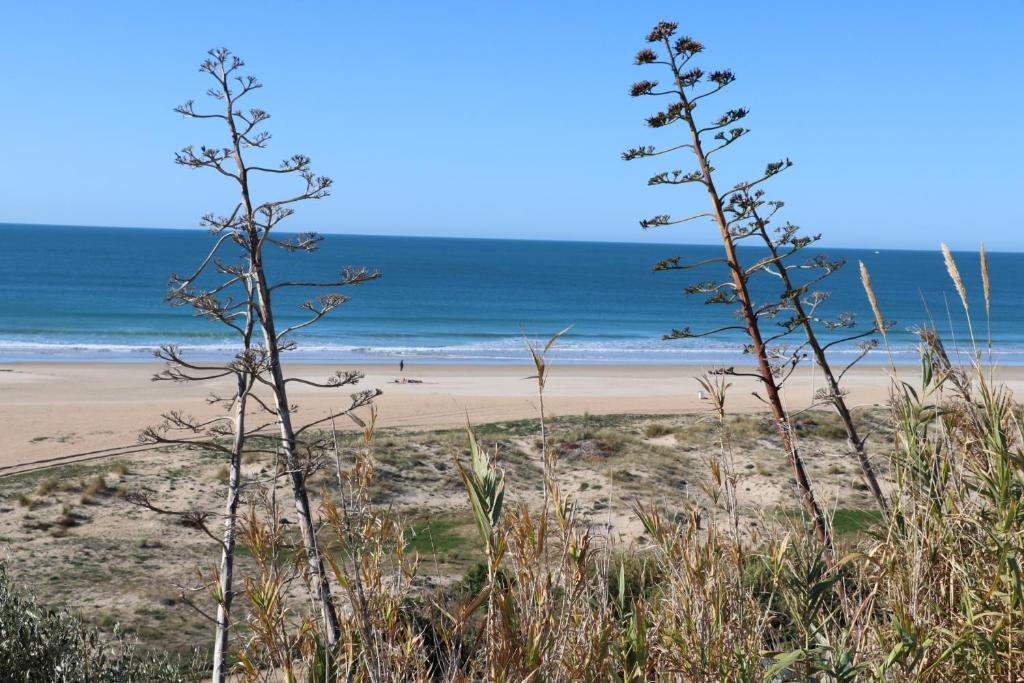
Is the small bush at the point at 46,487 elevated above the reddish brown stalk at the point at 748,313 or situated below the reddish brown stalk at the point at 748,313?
below

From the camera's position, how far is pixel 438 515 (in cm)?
1460

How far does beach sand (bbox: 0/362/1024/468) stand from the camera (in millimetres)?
23281

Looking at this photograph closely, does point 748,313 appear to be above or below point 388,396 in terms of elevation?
above

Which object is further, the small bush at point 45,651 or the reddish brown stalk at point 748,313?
the small bush at point 45,651

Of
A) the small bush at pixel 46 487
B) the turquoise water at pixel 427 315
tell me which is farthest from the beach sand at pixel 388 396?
the small bush at pixel 46 487

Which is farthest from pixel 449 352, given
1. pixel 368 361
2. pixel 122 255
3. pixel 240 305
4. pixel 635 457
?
pixel 122 255

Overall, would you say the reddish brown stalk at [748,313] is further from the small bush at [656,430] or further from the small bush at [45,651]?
the small bush at [656,430]

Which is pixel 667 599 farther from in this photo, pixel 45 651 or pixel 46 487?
pixel 46 487

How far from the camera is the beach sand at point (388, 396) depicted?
23.3 m

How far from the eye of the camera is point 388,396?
2953 cm

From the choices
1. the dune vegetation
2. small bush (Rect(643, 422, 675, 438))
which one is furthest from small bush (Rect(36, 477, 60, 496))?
small bush (Rect(643, 422, 675, 438))

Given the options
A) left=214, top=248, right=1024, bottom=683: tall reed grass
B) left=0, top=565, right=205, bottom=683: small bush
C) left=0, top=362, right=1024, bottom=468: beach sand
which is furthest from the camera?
left=0, top=362, right=1024, bottom=468: beach sand

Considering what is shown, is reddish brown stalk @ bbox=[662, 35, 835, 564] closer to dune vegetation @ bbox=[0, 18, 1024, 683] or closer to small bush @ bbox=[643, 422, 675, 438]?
dune vegetation @ bbox=[0, 18, 1024, 683]

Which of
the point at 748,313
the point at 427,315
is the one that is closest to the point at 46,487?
the point at 748,313
